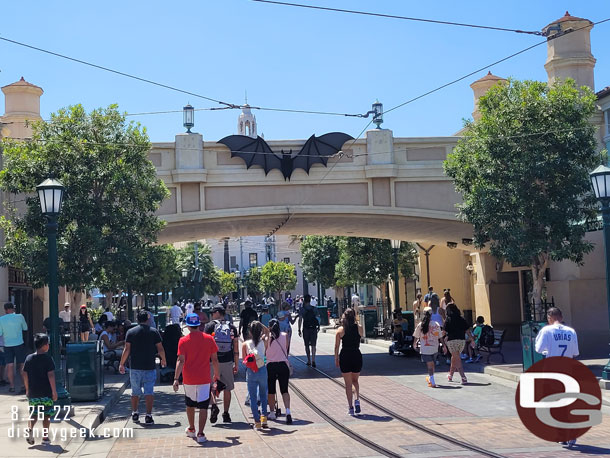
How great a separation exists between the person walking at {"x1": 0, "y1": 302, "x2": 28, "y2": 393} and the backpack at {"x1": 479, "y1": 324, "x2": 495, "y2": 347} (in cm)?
1117

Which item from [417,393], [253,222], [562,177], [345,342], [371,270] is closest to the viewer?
[345,342]

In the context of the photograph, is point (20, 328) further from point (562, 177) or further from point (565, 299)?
point (565, 299)

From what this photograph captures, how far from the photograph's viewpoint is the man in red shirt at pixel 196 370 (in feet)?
34.2

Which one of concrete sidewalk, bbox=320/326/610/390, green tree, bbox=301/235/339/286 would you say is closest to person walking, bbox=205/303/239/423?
concrete sidewalk, bbox=320/326/610/390

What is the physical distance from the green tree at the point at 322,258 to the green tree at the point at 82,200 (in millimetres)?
28676

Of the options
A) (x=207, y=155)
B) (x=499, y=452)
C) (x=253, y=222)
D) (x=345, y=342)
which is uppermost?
(x=207, y=155)

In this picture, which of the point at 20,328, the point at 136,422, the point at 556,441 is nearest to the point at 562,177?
the point at 556,441

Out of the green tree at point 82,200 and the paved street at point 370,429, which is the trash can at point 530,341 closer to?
the paved street at point 370,429

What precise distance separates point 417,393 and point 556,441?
5.46 m

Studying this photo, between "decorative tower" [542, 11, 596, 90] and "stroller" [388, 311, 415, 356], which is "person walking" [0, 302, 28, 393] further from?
"decorative tower" [542, 11, 596, 90]

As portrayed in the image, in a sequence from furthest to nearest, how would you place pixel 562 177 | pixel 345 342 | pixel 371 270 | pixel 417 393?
pixel 371 270
pixel 562 177
pixel 417 393
pixel 345 342

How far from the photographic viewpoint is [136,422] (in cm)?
1216

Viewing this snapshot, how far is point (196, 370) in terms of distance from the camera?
10.5m

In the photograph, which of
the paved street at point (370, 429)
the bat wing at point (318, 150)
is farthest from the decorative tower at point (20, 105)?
the paved street at point (370, 429)
